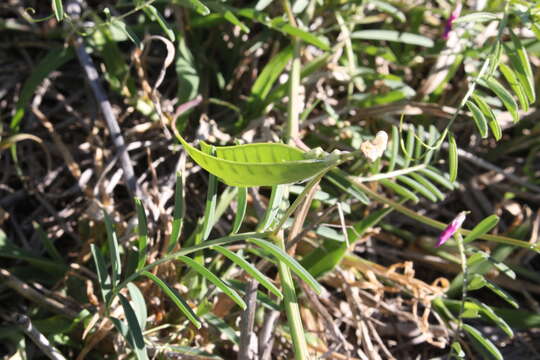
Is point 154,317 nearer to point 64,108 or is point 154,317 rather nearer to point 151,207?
point 151,207

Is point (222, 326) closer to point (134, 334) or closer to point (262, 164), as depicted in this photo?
point (134, 334)

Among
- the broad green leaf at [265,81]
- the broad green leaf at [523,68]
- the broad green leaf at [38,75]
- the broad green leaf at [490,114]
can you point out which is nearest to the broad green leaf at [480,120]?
the broad green leaf at [490,114]

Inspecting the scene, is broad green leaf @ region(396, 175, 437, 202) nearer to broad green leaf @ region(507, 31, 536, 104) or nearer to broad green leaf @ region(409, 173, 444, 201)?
broad green leaf @ region(409, 173, 444, 201)

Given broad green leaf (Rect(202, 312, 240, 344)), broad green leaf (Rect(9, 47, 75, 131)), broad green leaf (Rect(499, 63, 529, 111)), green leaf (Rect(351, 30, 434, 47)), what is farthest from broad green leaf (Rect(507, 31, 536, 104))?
broad green leaf (Rect(9, 47, 75, 131))

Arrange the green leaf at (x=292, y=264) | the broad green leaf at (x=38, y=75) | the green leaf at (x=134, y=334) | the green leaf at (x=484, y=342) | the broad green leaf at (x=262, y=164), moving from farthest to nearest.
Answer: the broad green leaf at (x=38, y=75), the green leaf at (x=484, y=342), the green leaf at (x=134, y=334), the green leaf at (x=292, y=264), the broad green leaf at (x=262, y=164)

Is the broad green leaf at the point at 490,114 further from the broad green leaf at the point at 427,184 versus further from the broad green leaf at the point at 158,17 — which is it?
the broad green leaf at the point at 158,17

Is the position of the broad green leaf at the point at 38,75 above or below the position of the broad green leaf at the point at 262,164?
below

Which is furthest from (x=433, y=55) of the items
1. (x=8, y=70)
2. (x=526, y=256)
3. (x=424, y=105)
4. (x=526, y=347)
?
(x=8, y=70)
